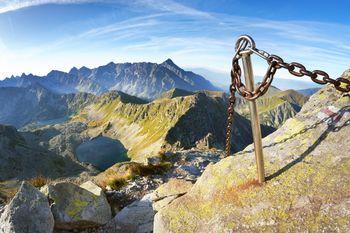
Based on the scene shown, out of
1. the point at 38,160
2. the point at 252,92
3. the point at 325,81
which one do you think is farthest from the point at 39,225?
the point at 38,160

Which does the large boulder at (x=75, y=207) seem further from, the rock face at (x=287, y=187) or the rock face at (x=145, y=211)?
the rock face at (x=287, y=187)

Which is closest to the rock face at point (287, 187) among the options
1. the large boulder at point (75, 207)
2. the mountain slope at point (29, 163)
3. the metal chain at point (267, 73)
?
the metal chain at point (267, 73)

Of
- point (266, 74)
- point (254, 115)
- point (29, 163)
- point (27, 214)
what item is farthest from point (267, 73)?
point (29, 163)

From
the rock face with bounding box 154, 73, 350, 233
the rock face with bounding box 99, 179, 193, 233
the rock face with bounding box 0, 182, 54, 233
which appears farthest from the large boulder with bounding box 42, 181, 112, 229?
the rock face with bounding box 154, 73, 350, 233

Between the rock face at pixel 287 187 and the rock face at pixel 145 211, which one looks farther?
the rock face at pixel 145 211

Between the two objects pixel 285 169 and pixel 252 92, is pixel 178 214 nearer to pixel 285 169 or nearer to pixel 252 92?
pixel 285 169

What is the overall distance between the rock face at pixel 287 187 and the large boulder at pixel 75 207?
4.68 metres

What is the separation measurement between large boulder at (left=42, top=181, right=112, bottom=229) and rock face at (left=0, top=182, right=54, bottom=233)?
1162 millimetres

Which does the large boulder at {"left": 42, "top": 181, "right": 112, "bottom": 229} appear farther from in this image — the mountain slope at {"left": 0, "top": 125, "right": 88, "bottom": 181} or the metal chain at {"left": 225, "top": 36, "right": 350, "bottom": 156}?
the mountain slope at {"left": 0, "top": 125, "right": 88, "bottom": 181}

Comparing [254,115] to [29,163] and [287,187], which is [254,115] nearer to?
[287,187]

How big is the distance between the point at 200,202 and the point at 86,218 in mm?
5794

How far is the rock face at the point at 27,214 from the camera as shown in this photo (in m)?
11.9

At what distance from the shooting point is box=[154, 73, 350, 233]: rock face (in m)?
8.06

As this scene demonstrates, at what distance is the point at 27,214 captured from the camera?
12.1 meters
